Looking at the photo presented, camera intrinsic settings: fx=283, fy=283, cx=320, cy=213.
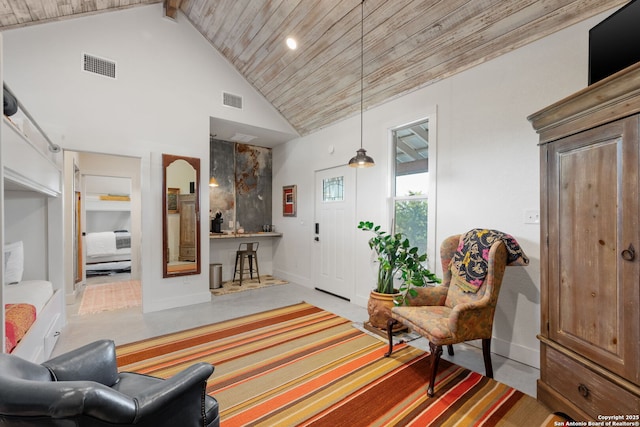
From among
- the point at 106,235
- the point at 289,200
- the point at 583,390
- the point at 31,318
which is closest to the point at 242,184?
the point at 289,200

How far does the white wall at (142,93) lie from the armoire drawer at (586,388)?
4.11 m

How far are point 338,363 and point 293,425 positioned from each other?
0.81 meters

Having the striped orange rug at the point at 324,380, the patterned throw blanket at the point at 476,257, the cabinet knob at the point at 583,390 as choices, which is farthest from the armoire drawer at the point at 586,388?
the patterned throw blanket at the point at 476,257

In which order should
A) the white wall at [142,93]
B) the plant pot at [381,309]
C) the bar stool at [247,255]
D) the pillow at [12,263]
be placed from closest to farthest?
1. the pillow at [12,263]
2. the plant pot at [381,309]
3. the white wall at [142,93]
4. the bar stool at [247,255]

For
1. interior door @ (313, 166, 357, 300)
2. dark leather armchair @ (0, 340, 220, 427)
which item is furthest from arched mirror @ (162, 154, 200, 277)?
dark leather armchair @ (0, 340, 220, 427)

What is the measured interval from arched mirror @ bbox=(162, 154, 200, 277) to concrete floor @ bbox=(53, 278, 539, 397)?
2.14 feet

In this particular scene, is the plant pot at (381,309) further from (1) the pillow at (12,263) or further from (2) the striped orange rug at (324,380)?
(1) the pillow at (12,263)

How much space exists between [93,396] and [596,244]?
236cm

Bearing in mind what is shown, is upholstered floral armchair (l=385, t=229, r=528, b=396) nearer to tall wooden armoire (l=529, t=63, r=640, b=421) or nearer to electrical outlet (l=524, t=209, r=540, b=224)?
tall wooden armoire (l=529, t=63, r=640, b=421)

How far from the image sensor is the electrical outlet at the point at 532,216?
243 centimetres

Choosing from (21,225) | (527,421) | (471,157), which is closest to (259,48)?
(471,157)

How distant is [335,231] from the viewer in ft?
15.4

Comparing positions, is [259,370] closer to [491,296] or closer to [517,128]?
[491,296]

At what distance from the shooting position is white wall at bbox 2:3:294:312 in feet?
10.7
